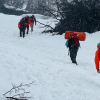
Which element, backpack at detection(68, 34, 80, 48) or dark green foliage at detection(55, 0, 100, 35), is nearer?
backpack at detection(68, 34, 80, 48)

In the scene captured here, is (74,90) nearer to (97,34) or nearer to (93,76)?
Answer: (93,76)

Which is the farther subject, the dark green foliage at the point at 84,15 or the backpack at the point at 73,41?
the dark green foliage at the point at 84,15

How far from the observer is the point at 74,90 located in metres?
5.43

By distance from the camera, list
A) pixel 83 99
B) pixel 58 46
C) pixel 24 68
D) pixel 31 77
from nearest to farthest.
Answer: pixel 83 99 < pixel 31 77 < pixel 24 68 < pixel 58 46

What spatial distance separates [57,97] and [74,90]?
83 cm

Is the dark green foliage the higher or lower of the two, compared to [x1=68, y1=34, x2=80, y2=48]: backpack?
higher

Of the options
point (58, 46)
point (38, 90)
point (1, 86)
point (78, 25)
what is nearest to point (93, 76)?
point (38, 90)

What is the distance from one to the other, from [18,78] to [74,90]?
1639 mm

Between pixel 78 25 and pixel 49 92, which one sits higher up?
pixel 78 25

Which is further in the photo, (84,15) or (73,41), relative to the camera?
(84,15)

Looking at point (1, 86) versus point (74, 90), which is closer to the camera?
point (1, 86)

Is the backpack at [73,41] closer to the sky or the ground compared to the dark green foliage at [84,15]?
closer to the ground

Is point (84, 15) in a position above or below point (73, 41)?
above

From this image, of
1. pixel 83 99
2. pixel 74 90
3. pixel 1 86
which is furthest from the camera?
pixel 74 90
